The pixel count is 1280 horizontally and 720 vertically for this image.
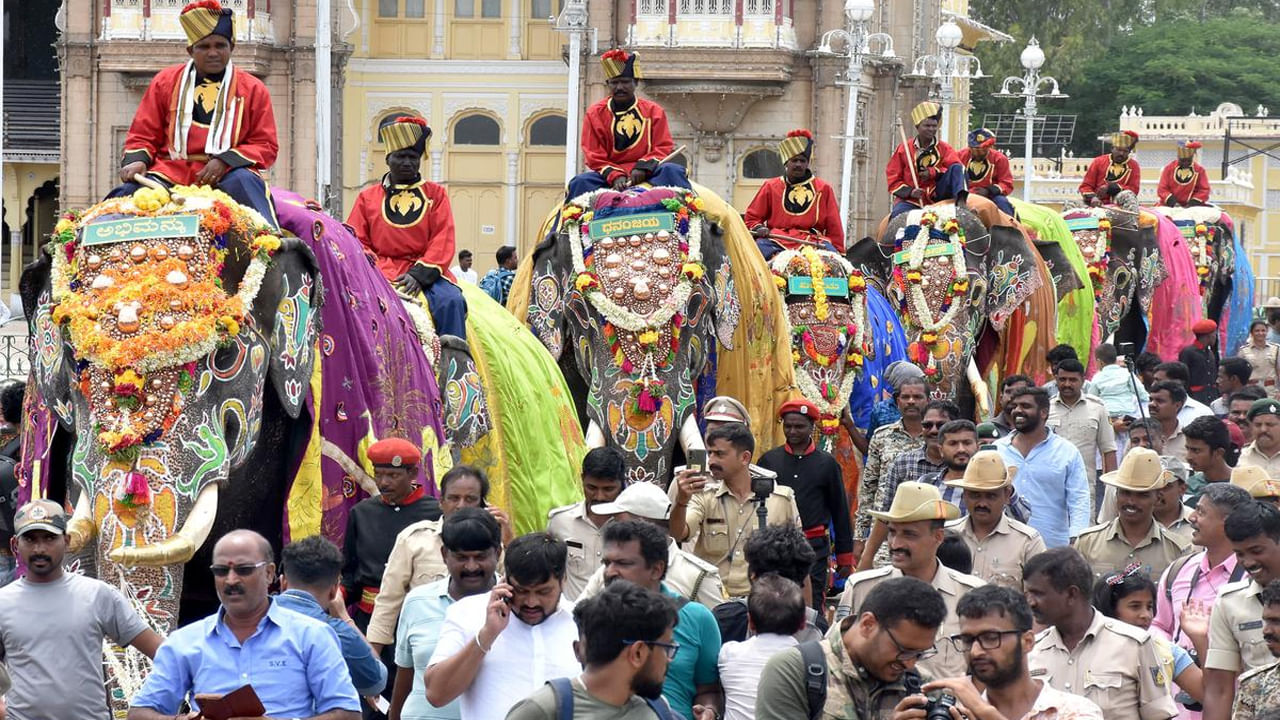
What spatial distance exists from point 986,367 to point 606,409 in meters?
7.22

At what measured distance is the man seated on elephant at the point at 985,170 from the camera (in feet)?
68.5

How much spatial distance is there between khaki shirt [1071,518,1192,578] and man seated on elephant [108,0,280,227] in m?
3.76

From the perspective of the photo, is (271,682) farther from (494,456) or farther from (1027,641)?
(494,456)

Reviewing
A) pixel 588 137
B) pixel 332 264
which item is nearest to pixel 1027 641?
pixel 332 264

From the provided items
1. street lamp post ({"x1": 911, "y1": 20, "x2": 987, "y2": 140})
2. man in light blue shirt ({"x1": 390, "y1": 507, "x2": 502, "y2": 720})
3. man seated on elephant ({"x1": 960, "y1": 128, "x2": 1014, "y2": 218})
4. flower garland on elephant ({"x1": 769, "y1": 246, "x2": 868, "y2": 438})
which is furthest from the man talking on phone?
street lamp post ({"x1": 911, "y1": 20, "x2": 987, "y2": 140})

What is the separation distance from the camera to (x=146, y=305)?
941cm

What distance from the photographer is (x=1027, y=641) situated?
6.98 metres

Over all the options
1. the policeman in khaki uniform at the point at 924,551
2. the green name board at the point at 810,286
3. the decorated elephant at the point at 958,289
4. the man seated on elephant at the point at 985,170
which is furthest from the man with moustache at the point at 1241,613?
the man seated on elephant at the point at 985,170

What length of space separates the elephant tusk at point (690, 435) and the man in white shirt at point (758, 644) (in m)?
4.54

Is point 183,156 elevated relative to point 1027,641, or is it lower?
elevated

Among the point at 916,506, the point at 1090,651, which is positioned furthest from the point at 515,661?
the point at 1090,651

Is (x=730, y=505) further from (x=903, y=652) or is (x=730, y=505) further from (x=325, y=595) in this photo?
(x=903, y=652)

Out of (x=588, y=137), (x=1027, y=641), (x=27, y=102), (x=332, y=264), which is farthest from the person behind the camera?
(x=27, y=102)

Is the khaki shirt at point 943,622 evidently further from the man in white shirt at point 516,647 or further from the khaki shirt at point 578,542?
the khaki shirt at point 578,542
